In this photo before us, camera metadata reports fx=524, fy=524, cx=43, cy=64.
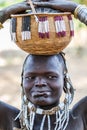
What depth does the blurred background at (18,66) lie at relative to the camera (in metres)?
8.44

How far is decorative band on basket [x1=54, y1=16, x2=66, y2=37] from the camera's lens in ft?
9.12

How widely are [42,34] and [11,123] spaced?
0.66 m

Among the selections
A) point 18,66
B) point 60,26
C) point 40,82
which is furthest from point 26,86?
point 18,66

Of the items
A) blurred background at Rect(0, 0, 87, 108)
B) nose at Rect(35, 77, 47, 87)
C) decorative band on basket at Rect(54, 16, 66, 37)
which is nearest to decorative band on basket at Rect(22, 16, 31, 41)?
decorative band on basket at Rect(54, 16, 66, 37)

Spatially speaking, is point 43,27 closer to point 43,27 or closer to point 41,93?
point 43,27

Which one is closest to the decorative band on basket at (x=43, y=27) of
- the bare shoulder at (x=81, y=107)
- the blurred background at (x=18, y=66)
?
the bare shoulder at (x=81, y=107)

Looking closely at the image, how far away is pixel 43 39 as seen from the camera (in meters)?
2.79

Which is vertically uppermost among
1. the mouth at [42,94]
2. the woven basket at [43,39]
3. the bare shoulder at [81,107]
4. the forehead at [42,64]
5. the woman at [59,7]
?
the woman at [59,7]

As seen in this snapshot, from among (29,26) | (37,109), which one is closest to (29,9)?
(29,26)

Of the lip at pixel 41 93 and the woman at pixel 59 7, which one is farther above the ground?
the woman at pixel 59 7

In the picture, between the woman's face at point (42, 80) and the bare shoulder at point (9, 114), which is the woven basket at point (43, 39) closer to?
the woman's face at point (42, 80)

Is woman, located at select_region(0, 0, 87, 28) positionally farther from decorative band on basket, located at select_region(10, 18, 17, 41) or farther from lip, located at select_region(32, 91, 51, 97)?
lip, located at select_region(32, 91, 51, 97)

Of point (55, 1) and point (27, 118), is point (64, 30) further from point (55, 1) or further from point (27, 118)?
point (27, 118)

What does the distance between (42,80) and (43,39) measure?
25 cm
